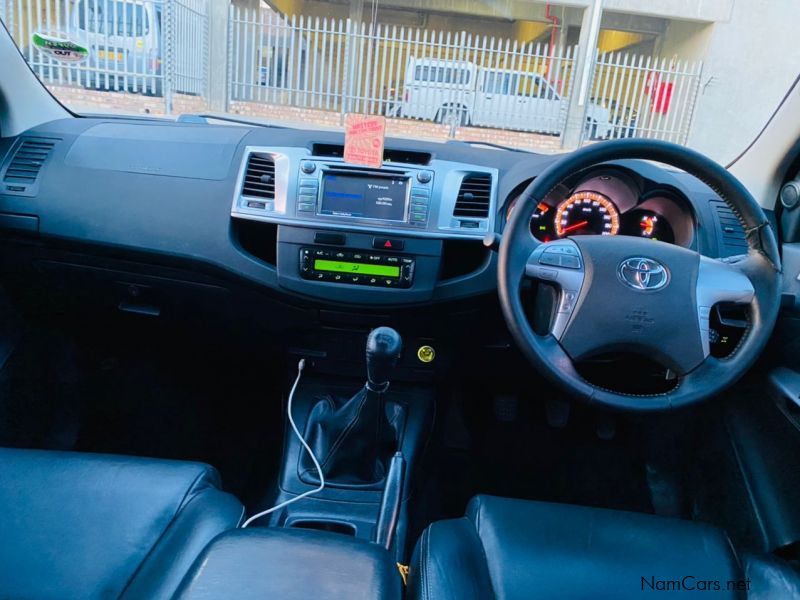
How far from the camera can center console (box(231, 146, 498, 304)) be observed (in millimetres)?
1859

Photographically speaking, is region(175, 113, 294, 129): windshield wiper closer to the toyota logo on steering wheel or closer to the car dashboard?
the car dashboard

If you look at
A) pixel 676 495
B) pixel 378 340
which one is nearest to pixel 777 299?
pixel 378 340

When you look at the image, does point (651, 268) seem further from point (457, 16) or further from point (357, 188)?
point (457, 16)

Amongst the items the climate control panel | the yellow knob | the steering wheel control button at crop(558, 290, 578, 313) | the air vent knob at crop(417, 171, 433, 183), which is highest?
the air vent knob at crop(417, 171, 433, 183)

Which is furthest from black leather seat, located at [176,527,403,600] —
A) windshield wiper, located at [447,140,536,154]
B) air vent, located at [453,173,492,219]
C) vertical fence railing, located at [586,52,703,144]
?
vertical fence railing, located at [586,52,703,144]

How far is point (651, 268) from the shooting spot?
151 cm

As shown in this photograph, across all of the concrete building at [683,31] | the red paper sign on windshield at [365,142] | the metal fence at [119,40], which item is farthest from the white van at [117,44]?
the concrete building at [683,31]

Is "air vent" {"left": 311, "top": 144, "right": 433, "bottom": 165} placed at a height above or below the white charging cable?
above

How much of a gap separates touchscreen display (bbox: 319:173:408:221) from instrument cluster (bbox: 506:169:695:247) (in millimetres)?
333

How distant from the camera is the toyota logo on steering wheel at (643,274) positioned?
150 centimetres

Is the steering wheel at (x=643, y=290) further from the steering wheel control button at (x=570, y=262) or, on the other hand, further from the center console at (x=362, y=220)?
the center console at (x=362, y=220)

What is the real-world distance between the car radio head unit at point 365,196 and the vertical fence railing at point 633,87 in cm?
357

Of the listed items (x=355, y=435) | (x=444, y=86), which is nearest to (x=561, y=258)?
(x=355, y=435)

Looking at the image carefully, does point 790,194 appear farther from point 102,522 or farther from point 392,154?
point 102,522
